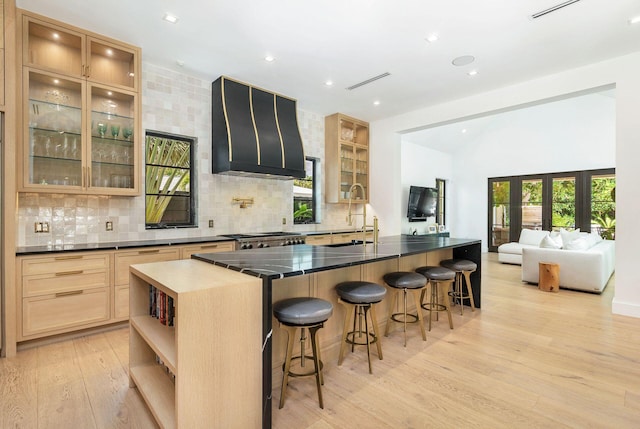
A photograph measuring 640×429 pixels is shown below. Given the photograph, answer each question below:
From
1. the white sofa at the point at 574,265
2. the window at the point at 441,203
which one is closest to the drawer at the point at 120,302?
the white sofa at the point at 574,265

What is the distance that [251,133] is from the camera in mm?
4387

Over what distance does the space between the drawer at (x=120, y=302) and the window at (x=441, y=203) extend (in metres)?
8.34

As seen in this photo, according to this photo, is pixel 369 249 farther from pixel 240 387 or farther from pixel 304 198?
pixel 304 198

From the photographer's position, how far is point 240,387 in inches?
65.4

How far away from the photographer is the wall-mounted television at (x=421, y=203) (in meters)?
8.05

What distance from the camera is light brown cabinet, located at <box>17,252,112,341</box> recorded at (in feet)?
9.14

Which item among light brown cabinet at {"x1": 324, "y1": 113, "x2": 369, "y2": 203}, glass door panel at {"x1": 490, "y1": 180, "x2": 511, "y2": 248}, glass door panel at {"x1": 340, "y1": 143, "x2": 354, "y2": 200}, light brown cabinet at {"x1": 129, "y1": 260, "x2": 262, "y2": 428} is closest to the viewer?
light brown cabinet at {"x1": 129, "y1": 260, "x2": 262, "y2": 428}

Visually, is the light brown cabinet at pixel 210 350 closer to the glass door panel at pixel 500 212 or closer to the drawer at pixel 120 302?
the drawer at pixel 120 302

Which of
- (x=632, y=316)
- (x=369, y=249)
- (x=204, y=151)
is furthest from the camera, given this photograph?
(x=204, y=151)

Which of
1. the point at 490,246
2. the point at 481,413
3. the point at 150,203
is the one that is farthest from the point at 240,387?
the point at 490,246

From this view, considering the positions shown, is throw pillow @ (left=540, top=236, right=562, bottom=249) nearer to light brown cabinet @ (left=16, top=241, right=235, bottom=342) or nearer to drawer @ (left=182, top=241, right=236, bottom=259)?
drawer @ (left=182, top=241, right=236, bottom=259)

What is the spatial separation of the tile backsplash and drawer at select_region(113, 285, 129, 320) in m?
0.74

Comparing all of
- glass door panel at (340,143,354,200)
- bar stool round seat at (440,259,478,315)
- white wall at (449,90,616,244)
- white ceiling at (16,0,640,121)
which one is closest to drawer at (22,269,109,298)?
white ceiling at (16,0,640,121)

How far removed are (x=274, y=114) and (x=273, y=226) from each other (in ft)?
5.76
